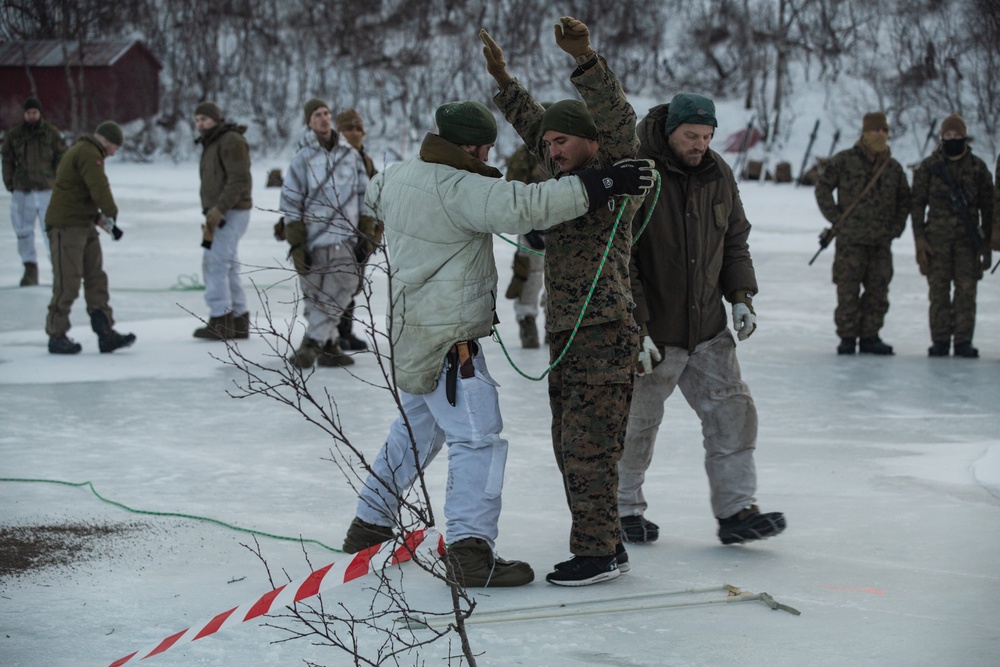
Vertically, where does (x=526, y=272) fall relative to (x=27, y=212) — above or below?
below

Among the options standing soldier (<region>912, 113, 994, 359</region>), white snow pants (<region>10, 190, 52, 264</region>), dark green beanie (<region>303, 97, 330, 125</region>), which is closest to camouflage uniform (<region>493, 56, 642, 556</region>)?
dark green beanie (<region>303, 97, 330, 125</region>)

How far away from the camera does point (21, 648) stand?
3.44m

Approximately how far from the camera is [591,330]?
393 cm

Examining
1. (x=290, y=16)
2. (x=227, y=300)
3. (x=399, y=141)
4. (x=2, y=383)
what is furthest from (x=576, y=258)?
(x=290, y=16)

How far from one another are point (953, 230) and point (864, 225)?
1.95ft

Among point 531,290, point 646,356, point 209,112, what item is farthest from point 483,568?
point 209,112

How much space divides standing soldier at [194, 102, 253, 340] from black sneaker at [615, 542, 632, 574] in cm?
501

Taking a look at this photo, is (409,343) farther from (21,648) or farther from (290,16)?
(290,16)

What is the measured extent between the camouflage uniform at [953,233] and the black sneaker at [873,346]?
328mm

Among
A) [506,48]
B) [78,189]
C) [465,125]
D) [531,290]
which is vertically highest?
[506,48]

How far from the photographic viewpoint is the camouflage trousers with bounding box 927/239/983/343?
8.73 meters

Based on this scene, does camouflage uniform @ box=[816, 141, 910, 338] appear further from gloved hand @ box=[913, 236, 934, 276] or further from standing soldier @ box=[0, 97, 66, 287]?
standing soldier @ box=[0, 97, 66, 287]

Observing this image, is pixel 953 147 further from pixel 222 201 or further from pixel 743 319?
pixel 222 201

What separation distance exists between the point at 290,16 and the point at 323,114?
31.6 metres
